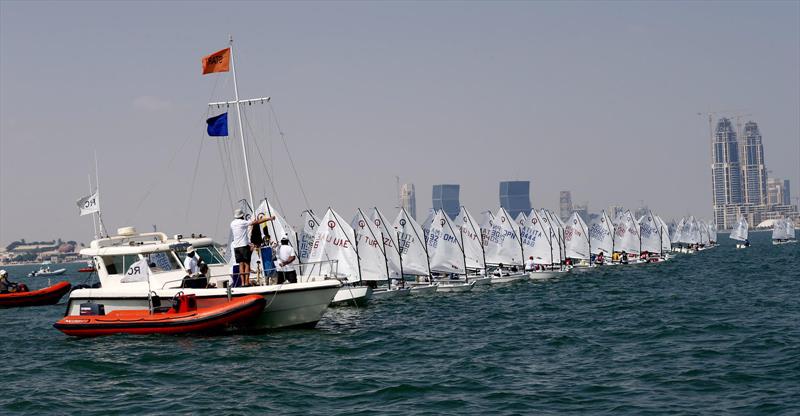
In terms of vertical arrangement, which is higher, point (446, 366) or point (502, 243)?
point (502, 243)

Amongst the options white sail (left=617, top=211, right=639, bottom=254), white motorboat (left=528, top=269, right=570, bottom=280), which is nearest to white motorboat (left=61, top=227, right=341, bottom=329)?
white motorboat (left=528, top=269, right=570, bottom=280)

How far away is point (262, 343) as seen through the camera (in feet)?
97.4

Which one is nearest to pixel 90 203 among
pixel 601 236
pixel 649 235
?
pixel 601 236

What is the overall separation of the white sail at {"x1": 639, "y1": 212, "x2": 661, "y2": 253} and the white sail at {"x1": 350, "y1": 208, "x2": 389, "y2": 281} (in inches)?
2158

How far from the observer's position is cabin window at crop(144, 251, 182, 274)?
1356 inches

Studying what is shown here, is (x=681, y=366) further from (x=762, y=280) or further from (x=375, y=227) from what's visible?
(x=762, y=280)

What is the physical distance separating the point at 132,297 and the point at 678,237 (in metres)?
124

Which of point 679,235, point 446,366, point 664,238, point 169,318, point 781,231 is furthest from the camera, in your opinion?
point 781,231

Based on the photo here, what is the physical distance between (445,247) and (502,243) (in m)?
11.3

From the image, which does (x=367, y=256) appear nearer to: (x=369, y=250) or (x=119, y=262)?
(x=369, y=250)

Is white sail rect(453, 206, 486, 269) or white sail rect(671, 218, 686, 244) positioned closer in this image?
white sail rect(453, 206, 486, 269)

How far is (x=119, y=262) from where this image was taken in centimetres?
3494

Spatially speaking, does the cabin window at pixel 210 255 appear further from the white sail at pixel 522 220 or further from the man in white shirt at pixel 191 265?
the white sail at pixel 522 220

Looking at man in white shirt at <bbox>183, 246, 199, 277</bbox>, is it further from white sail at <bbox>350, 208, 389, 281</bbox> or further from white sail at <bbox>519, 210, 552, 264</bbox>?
white sail at <bbox>519, 210, 552, 264</bbox>
